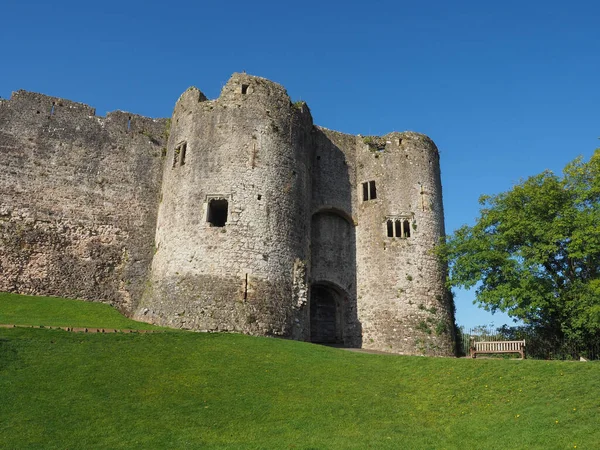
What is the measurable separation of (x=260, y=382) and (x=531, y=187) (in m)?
17.6

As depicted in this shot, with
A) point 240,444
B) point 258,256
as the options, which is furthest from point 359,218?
point 240,444

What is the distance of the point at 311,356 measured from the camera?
1945 centimetres

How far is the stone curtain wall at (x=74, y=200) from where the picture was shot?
26.2 meters

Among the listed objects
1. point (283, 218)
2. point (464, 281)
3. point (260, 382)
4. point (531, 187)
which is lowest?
point (260, 382)

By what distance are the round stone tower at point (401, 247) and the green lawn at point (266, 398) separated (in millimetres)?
9570

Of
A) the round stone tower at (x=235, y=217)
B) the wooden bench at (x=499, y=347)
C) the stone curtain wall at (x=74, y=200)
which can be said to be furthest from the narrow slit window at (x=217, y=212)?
the wooden bench at (x=499, y=347)

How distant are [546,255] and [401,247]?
310 inches

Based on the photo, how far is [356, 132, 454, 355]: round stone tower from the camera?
29.0 m

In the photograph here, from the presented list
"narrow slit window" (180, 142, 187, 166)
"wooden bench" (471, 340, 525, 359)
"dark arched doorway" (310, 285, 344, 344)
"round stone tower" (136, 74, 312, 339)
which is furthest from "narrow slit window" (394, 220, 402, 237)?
"narrow slit window" (180, 142, 187, 166)

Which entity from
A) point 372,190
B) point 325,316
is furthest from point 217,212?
point 372,190

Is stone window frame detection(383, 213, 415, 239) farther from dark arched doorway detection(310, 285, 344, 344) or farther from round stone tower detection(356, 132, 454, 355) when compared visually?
dark arched doorway detection(310, 285, 344, 344)

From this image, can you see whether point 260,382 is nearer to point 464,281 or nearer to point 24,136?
point 464,281

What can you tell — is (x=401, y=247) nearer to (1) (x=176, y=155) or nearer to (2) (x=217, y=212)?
(2) (x=217, y=212)

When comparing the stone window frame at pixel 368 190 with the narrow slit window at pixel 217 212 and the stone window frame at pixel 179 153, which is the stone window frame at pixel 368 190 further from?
the stone window frame at pixel 179 153
